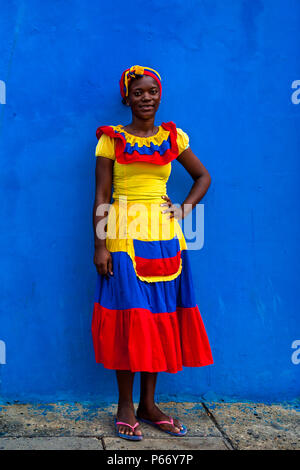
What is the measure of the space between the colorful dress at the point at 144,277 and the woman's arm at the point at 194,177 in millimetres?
92

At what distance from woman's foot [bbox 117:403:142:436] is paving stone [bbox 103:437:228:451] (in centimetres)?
4

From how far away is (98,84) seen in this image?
2.87 m

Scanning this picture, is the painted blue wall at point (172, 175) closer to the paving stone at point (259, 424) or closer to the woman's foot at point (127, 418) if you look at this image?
the paving stone at point (259, 424)

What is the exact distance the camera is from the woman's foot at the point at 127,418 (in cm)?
251

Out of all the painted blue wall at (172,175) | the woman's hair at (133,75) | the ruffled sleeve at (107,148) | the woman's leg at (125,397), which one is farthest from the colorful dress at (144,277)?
the painted blue wall at (172,175)

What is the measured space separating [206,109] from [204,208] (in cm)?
59

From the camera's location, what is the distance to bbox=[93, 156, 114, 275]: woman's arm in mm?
2547

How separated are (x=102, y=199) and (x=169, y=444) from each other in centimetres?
128

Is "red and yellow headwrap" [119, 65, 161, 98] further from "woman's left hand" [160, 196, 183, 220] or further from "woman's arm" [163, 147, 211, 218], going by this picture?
"woman's left hand" [160, 196, 183, 220]

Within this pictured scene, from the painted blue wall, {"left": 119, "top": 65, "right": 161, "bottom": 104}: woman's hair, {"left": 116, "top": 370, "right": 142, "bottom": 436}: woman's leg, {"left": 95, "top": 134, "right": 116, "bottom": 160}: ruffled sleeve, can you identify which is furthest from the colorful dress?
the painted blue wall
